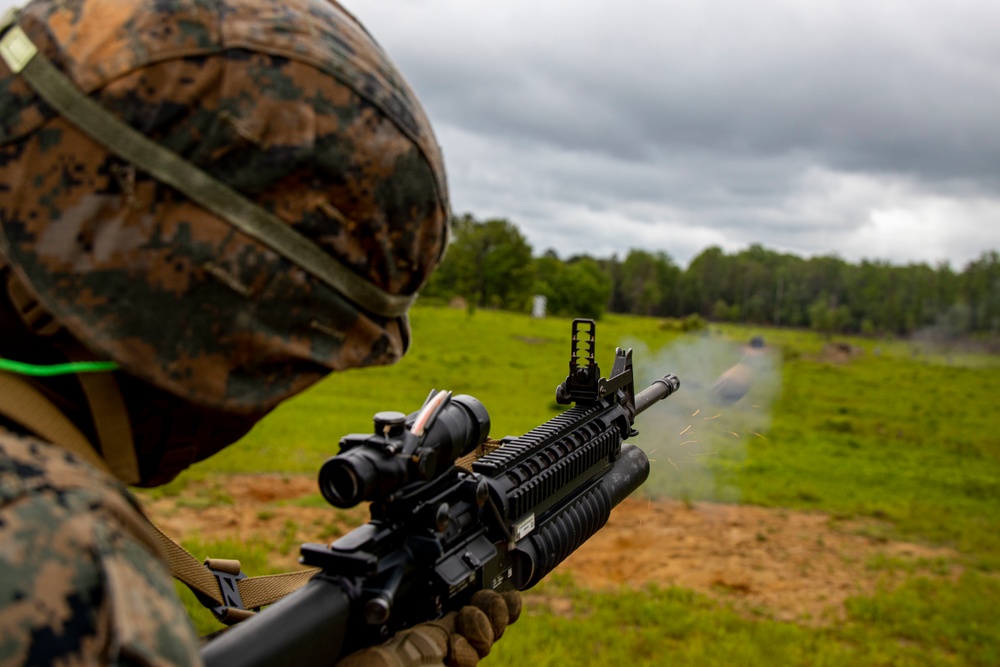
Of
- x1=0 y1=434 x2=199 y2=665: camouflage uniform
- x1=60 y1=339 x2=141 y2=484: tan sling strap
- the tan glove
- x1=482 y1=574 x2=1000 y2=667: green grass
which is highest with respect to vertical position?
x1=60 y1=339 x2=141 y2=484: tan sling strap

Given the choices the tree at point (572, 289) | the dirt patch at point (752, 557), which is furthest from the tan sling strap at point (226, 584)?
the tree at point (572, 289)

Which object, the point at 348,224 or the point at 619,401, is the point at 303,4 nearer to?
the point at 348,224

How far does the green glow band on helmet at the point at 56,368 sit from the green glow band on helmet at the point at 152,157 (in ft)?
1.22

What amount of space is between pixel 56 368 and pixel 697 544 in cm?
885

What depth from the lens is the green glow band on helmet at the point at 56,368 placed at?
1407mm

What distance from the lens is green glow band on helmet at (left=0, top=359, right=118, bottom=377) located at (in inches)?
55.4

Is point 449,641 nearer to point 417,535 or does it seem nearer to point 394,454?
point 417,535

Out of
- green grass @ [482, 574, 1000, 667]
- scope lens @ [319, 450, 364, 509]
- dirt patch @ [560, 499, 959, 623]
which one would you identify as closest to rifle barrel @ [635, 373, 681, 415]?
→ scope lens @ [319, 450, 364, 509]

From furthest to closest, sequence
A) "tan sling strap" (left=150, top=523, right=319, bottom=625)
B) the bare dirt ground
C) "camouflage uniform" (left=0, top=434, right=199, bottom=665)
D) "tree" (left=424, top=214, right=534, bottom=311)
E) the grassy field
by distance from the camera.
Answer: "tree" (left=424, top=214, right=534, bottom=311) < the bare dirt ground < the grassy field < "tan sling strap" (left=150, top=523, right=319, bottom=625) < "camouflage uniform" (left=0, top=434, right=199, bottom=665)

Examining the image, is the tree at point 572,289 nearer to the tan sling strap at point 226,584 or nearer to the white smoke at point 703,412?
the white smoke at point 703,412

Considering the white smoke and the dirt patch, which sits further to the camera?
the dirt patch

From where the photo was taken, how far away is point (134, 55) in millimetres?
1414

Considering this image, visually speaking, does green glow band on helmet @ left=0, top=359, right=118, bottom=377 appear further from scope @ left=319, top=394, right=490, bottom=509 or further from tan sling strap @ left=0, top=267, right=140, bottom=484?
scope @ left=319, top=394, right=490, bottom=509

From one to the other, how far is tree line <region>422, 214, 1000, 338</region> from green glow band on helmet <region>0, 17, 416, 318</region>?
42.1 m
